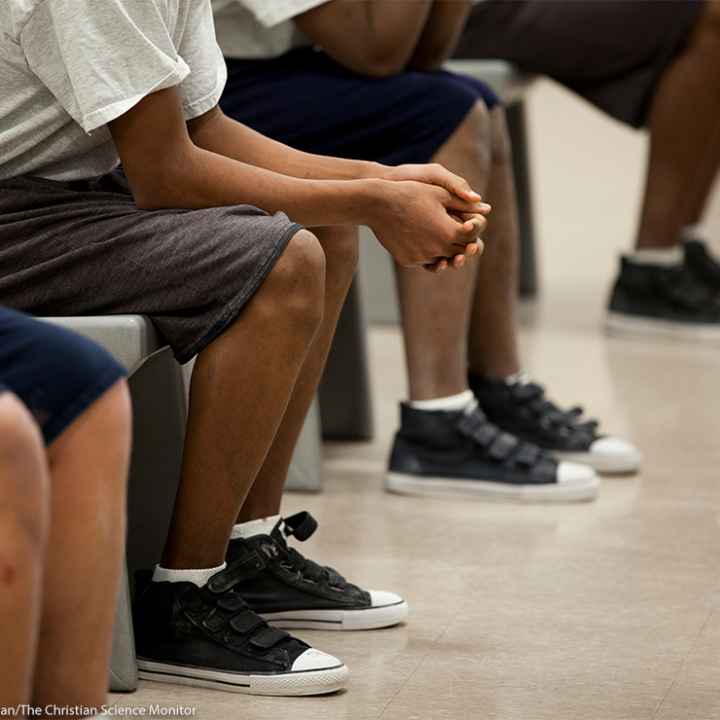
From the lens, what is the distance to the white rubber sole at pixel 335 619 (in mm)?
1738

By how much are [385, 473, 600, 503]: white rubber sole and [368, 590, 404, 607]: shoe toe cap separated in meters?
0.50

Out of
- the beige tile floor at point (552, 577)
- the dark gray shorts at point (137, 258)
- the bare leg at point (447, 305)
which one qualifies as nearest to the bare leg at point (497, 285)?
the bare leg at point (447, 305)

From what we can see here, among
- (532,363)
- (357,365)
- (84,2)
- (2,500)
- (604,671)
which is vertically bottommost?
(532,363)

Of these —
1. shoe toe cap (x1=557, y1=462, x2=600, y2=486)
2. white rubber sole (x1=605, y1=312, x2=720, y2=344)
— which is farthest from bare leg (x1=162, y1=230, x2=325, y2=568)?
white rubber sole (x1=605, y1=312, x2=720, y2=344)

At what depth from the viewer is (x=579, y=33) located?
3117 millimetres

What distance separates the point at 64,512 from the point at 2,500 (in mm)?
103

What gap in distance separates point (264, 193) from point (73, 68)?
249mm

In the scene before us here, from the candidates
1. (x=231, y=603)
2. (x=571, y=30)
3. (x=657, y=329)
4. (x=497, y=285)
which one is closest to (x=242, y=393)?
(x=231, y=603)

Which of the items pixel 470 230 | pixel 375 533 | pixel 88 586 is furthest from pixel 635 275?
pixel 88 586

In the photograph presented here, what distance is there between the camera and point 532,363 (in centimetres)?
306

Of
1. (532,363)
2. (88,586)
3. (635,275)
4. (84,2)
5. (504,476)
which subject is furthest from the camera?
(635,275)

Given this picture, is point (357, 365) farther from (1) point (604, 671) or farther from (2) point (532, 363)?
(1) point (604, 671)

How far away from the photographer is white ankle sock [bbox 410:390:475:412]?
2.25 meters

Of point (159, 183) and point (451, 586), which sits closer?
point (159, 183)
